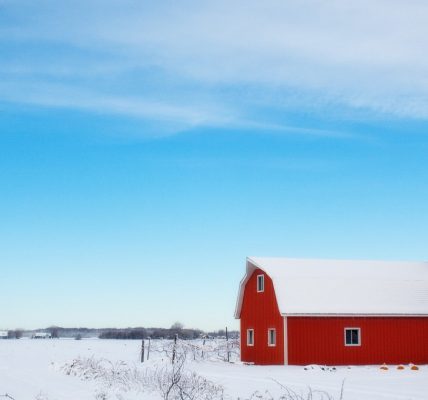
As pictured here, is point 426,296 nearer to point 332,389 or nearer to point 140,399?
point 332,389

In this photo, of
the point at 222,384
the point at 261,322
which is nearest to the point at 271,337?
the point at 261,322

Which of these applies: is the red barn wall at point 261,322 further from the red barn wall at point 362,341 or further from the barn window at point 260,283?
the red barn wall at point 362,341

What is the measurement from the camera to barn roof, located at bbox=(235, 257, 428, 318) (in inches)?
1339

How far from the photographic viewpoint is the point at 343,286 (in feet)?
118

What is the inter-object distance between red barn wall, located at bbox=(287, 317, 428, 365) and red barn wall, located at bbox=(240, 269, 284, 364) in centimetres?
94

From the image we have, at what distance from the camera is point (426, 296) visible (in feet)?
120

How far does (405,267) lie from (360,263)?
272 cm

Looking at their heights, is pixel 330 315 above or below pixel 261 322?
above

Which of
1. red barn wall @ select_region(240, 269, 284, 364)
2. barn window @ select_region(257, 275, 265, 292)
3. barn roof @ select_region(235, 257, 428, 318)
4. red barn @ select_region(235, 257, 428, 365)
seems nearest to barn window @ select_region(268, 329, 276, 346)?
red barn @ select_region(235, 257, 428, 365)

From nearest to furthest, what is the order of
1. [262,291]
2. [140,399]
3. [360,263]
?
1. [140,399]
2. [262,291]
3. [360,263]

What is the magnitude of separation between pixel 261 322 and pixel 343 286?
482cm

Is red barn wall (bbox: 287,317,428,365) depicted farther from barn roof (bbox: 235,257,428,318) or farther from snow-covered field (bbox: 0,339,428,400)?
snow-covered field (bbox: 0,339,428,400)

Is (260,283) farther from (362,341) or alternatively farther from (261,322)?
(362,341)

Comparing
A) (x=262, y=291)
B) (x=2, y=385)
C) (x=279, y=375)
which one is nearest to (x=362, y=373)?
(x=279, y=375)
